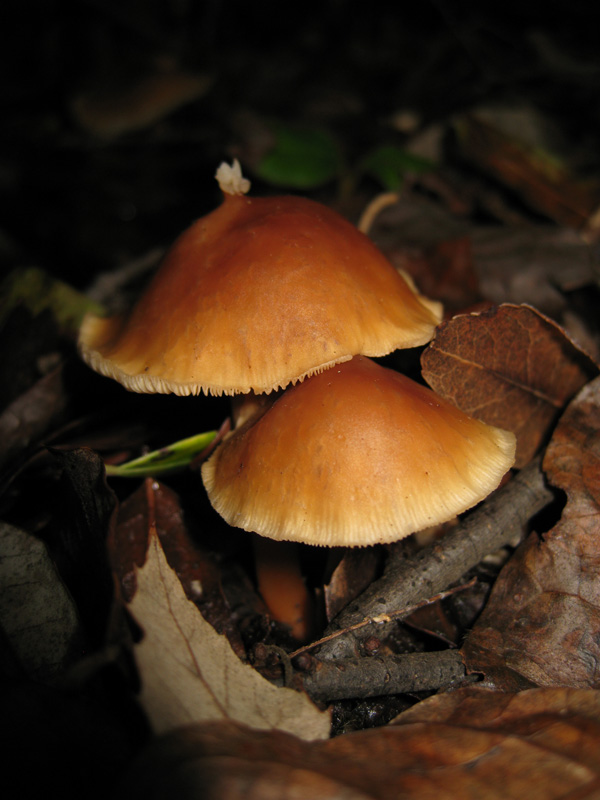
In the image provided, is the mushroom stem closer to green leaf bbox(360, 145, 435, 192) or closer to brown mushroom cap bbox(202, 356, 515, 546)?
brown mushroom cap bbox(202, 356, 515, 546)

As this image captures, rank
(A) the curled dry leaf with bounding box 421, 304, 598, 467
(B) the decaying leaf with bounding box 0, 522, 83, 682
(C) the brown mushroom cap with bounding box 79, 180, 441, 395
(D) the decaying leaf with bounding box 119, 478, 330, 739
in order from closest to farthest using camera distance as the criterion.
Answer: (D) the decaying leaf with bounding box 119, 478, 330, 739 < (B) the decaying leaf with bounding box 0, 522, 83, 682 < (C) the brown mushroom cap with bounding box 79, 180, 441, 395 < (A) the curled dry leaf with bounding box 421, 304, 598, 467

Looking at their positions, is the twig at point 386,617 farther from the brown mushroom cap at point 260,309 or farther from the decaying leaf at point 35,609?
the brown mushroom cap at point 260,309

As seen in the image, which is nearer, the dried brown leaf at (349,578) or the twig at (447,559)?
the twig at (447,559)

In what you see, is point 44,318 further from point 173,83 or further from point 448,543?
point 173,83

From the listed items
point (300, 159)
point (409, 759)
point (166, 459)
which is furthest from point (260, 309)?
point (300, 159)

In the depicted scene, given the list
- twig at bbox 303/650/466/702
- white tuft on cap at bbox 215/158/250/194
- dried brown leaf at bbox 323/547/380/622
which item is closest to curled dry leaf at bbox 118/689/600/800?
twig at bbox 303/650/466/702

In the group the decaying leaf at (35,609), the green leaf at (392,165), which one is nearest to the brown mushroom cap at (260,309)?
the decaying leaf at (35,609)

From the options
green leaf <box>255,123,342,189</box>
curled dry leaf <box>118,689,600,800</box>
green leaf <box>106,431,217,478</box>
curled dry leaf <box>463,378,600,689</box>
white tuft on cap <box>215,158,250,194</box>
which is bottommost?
curled dry leaf <box>463,378,600,689</box>
